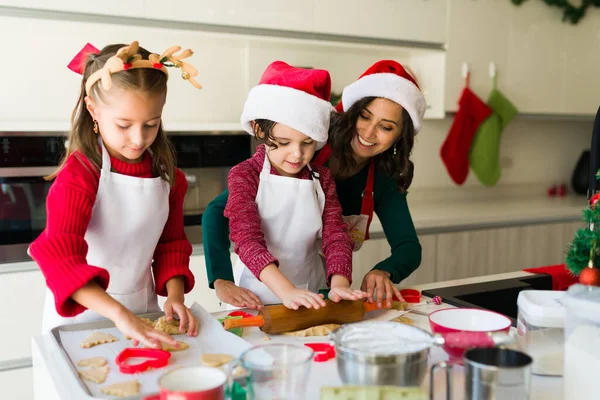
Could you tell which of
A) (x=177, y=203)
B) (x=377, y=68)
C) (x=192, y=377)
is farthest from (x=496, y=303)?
(x=192, y=377)

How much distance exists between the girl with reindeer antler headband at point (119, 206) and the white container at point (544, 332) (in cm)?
49

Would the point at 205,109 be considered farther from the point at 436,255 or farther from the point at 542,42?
the point at 542,42

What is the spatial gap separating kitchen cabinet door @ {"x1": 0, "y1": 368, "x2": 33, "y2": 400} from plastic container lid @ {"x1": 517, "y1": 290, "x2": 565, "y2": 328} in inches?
67.3

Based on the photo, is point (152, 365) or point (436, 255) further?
point (436, 255)

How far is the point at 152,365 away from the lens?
79 cm

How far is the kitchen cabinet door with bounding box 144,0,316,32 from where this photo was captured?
6.81 ft

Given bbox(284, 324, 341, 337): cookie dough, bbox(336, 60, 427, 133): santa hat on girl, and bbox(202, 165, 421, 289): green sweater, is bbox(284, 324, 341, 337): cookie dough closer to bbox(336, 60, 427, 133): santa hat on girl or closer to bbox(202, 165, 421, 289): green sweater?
bbox(202, 165, 421, 289): green sweater

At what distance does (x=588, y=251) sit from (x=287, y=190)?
23.1 inches

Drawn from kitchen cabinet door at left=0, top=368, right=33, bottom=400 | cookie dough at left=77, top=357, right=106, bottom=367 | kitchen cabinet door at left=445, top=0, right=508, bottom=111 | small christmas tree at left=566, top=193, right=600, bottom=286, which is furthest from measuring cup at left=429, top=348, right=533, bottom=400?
kitchen cabinet door at left=445, top=0, right=508, bottom=111

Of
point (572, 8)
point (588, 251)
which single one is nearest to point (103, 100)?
point (588, 251)

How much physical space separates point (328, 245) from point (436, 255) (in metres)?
1.46

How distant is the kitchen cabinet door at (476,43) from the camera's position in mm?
2686

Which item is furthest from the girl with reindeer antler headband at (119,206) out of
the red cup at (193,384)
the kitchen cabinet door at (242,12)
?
the kitchen cabinet door at (242,12)

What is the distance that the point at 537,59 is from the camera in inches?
116
